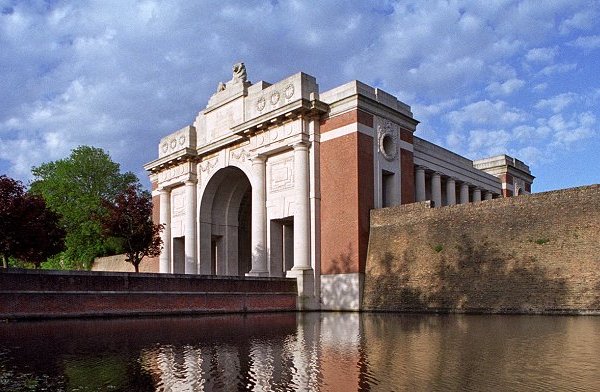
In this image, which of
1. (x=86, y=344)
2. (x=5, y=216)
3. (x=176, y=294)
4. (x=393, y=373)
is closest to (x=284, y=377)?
(x=393, y=373)

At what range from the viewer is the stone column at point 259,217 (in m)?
32.6

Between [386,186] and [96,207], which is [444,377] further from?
[96,207]

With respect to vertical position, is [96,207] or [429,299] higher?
[96,207]

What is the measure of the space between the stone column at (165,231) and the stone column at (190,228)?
9.92 ft

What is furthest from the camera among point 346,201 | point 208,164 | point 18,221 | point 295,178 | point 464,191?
point 464,191

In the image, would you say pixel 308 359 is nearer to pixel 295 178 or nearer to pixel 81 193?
pixel 295 178

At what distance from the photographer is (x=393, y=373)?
27.8ft

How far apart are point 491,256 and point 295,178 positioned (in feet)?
36.8

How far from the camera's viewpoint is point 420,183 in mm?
37625

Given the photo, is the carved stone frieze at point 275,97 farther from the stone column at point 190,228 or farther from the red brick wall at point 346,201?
the stone column at point 190,228

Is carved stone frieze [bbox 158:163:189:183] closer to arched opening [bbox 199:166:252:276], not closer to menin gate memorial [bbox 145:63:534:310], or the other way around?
menin gate memorial [bbox 145:63:534:310]

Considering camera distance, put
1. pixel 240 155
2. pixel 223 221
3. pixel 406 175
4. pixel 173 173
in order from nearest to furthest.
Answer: pixel 406 175
pixel 240 155
pixel 223 221
pixel 173 173

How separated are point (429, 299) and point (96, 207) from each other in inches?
1476

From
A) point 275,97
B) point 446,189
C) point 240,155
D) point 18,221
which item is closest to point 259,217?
point 240,155
